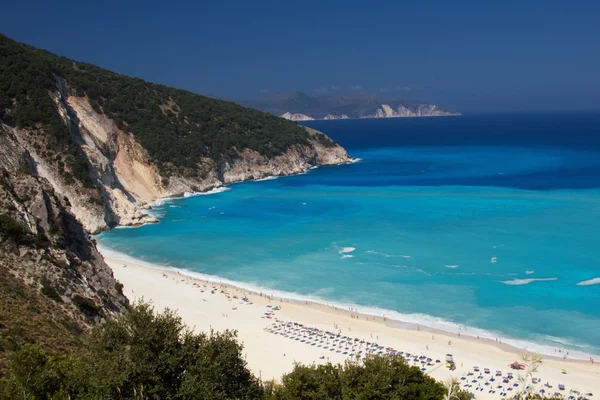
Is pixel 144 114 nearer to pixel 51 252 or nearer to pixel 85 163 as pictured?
pixel 85 163

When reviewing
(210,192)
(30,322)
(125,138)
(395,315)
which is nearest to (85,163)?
(125,138)

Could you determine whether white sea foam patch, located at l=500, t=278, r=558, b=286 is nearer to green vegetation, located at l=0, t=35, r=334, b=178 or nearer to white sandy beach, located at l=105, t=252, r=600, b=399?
white sandy beach, located at l=105, t=252, r=600, b=399

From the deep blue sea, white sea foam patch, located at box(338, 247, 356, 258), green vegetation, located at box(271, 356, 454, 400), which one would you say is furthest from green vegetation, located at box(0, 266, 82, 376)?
white sea foam patch, located at box(338, 247, 356, 258)

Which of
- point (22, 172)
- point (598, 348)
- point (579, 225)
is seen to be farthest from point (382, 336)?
point (579, 225)

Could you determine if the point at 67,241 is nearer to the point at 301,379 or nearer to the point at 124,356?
the point at 124,356

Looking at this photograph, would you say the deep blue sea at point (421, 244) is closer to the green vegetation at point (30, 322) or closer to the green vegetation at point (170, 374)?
the green vegetation at point (170, 374)
